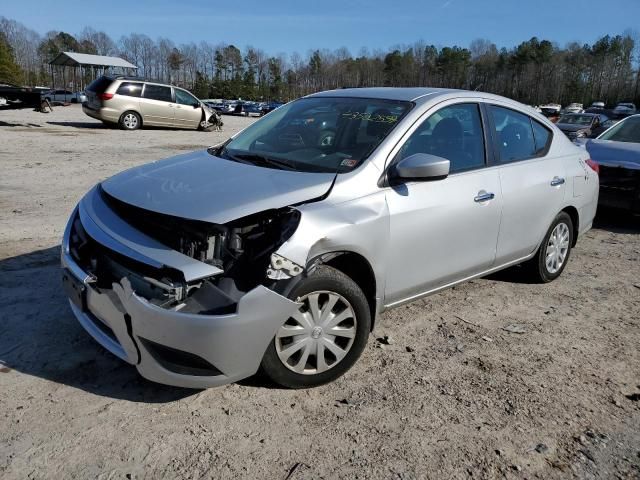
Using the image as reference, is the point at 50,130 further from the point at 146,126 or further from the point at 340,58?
the point at 340,58

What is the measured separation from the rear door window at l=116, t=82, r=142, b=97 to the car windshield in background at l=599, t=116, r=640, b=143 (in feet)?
48.1

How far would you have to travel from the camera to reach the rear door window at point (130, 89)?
1775cm

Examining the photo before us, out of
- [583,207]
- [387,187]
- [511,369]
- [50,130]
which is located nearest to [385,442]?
[511,369]

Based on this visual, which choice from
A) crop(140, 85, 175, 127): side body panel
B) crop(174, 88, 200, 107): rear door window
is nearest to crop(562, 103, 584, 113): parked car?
crop(174, 88, 200, 107): rear door window

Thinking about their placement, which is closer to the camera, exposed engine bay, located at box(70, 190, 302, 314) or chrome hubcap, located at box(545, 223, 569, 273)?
exposed engine bay, located at box(70, 190, 302, 314)

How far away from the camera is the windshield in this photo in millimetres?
19853

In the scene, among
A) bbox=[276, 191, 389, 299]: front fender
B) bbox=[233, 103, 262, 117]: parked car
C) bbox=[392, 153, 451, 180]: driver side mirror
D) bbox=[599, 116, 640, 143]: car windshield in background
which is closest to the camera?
bbox=[276, 191, 389, 299]: front fender

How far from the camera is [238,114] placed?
155ft

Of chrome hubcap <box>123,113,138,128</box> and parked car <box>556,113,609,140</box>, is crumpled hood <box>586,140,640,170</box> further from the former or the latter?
chrome hubcap <box>123,113,138,128</box>

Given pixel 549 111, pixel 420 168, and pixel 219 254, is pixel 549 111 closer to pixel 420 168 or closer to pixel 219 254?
pixel 420 168

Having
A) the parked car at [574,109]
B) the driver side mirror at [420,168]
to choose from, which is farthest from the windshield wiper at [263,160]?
the parked car at [574,109]

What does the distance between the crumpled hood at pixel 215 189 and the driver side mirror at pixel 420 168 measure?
428 mm

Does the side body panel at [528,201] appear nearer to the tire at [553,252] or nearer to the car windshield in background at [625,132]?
the tire at [553,252]

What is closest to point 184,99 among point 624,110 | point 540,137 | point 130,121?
point 130,121
